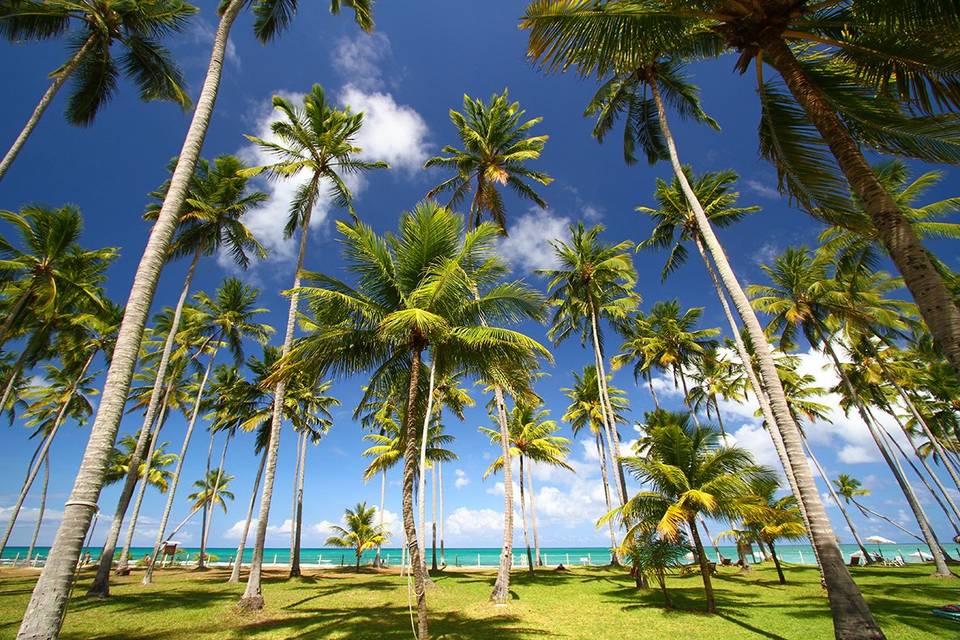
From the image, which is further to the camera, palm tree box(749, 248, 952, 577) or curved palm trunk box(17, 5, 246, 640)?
palm tree box(749, 248, 952, 577)

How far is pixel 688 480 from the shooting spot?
507 inches

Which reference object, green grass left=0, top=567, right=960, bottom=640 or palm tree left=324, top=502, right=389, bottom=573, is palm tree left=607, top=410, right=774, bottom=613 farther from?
palm tree left=324, top=502, right=389, bottom=573

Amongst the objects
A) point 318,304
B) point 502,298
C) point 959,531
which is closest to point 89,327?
point 318,304

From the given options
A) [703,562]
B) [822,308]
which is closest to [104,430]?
[703,562]

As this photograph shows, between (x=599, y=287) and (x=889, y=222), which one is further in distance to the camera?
(x=599, y=287)

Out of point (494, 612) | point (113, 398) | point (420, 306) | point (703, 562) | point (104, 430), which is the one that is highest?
point (420, 306)

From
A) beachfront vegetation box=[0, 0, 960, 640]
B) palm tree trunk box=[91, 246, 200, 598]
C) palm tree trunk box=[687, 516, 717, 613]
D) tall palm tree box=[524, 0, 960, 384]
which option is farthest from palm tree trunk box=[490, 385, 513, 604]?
palm tree trunk box=[91, 246, 200, 598]

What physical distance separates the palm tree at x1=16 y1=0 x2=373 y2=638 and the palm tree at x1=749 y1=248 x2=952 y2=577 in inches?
852

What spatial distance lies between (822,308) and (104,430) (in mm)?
24978

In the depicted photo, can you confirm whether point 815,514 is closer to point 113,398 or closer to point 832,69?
point 832,69

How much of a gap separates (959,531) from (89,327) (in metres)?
47.0

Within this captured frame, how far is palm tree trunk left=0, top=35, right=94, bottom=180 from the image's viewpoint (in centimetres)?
930

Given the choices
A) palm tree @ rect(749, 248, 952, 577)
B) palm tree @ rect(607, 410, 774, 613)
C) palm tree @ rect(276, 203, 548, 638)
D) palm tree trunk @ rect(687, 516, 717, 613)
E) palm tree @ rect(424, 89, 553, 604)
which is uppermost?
palm tree @ rect(424, 89, 553, 604)

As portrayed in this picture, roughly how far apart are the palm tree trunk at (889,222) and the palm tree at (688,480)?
9.26m
